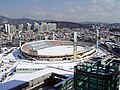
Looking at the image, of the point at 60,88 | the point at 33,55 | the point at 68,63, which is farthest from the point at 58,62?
the point at 60,88

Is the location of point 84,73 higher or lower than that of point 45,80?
higher

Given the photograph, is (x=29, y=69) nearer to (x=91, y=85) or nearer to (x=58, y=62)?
(x=58, y=62)

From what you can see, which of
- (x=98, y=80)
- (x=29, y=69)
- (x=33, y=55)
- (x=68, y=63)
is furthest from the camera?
(x=33, y=55)

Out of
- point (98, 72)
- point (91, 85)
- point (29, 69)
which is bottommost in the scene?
point (29, 69)

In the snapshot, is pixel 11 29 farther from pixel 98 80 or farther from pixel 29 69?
pixel 98 80

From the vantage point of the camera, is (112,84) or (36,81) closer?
(112,84)

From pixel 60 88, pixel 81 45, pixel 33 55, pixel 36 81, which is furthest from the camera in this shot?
pixel 81 45

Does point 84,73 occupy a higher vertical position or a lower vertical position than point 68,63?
higher

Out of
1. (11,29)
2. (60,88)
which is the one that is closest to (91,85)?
(60,88)

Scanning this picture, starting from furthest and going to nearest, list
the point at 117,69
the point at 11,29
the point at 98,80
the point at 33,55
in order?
the point at 11,29 → the point at 33,55 → the point at 117,69 → the point at 98,80
